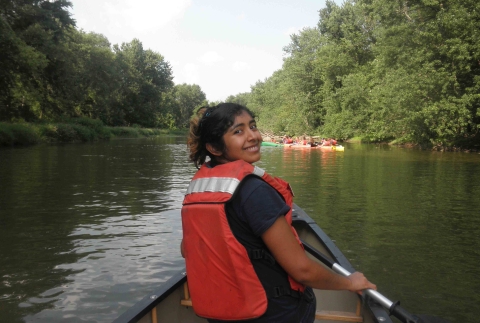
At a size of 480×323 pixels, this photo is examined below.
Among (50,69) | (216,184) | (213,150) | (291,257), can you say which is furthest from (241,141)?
(50,69)

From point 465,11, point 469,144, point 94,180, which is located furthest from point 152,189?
point 469,144

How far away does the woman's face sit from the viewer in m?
2.04

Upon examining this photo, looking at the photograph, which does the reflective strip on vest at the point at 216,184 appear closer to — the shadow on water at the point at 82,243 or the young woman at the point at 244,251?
the young woman at the point at 244,251

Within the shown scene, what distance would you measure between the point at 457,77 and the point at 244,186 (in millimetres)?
26217

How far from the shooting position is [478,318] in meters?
4.70

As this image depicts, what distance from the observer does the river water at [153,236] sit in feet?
16.8

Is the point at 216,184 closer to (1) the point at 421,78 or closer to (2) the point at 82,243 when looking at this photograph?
(2) the point at 82,243

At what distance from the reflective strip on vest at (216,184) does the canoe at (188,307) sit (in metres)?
1.08

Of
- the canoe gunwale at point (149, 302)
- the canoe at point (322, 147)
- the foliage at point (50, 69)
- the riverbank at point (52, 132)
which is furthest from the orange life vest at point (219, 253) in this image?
the canoe at point (322, 147)

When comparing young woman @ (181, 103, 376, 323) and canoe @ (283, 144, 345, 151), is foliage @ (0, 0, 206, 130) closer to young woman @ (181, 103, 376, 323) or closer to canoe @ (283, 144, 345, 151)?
canoe @ (283, 144, 345, 151)

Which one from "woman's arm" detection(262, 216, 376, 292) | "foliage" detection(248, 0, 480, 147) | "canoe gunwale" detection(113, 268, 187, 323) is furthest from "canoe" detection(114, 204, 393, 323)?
"foliage" detection(248, 0, 480, 147)

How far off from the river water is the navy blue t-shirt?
3224 millimetres

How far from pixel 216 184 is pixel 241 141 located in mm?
291

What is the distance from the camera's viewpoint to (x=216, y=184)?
1.83 m
